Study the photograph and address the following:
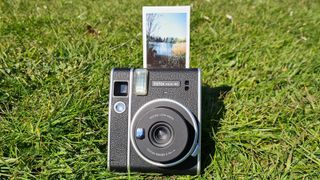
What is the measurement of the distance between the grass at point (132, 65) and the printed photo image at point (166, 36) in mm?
373

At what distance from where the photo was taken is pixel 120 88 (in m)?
2.00

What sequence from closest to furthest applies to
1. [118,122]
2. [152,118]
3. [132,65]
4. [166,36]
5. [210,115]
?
[152,118], [118,122], [166,36], [210,115], [132,65]

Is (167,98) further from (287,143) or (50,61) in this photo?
(50,61)

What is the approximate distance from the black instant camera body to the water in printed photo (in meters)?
0.25

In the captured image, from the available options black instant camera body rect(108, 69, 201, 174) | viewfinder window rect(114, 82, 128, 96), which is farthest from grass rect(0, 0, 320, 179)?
viewfinder window rect(114, 82, 128, 96)

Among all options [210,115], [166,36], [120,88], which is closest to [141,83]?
[120,88]

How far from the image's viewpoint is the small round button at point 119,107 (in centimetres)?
198

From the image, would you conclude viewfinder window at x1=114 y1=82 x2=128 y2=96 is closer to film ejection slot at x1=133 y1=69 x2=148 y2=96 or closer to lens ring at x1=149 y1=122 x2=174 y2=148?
film ejection slot at x1=133 y1=69 x2=148 y2=96

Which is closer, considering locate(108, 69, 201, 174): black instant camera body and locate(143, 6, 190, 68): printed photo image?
locate(108, 69, 201, 174): black instant camera body

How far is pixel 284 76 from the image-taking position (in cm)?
278

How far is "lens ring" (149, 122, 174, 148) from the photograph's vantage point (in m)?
1.88

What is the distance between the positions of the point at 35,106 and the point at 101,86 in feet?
1.24

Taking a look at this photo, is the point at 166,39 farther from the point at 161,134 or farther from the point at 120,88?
→ the point at 161,134

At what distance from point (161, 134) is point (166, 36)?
1.75 ft
